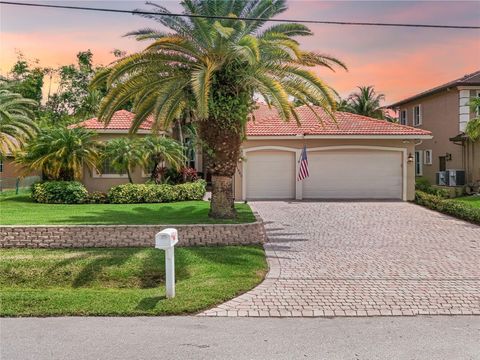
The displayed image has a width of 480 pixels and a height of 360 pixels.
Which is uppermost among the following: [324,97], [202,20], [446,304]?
[202,20]

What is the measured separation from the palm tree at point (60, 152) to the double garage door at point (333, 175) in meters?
7.55

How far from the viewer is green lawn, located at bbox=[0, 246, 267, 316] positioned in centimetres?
689

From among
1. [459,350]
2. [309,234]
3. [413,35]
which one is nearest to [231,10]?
[413,35]

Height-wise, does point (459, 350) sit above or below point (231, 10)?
below

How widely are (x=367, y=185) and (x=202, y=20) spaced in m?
13.4

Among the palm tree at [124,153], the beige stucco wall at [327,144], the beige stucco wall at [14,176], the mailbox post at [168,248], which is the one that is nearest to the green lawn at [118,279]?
the mailbox post at [168,248]

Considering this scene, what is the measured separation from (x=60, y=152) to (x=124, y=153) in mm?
2695

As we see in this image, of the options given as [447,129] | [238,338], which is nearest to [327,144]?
[447,129]

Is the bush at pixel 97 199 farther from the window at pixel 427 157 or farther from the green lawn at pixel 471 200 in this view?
the window at pixel 427 157

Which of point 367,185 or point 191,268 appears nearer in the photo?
point 191,268

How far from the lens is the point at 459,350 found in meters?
5.32

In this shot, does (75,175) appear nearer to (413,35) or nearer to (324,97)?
(324,97)

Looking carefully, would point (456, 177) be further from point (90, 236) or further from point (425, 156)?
point (90, 236)

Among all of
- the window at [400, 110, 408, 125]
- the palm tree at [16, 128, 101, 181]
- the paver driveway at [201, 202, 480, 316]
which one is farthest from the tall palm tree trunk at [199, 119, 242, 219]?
the window at [400, 110, 408, 125]
